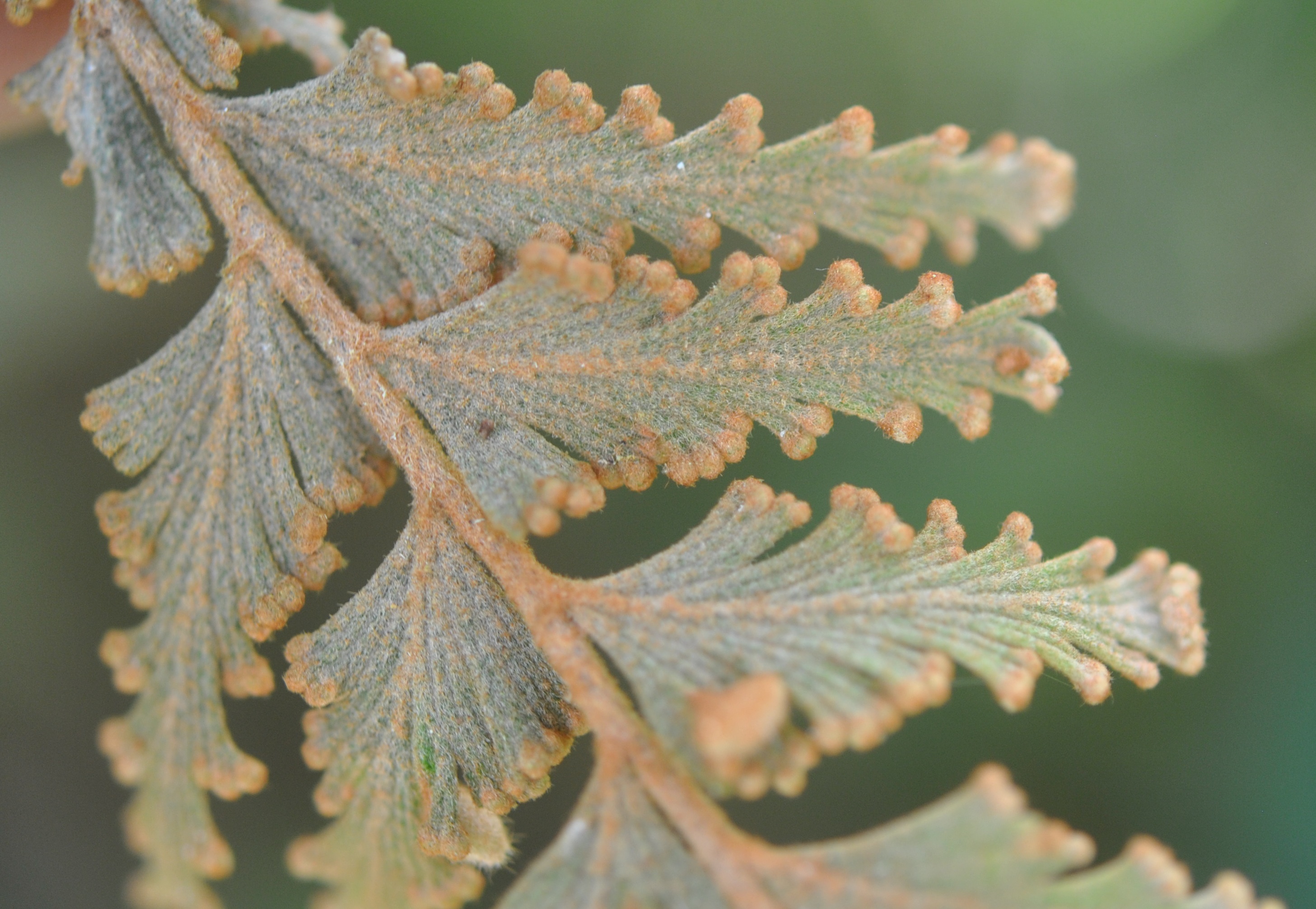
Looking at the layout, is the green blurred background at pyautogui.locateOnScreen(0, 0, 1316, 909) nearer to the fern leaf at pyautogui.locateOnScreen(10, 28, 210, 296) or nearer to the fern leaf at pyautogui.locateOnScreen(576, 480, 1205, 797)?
the fern leaf at pyautogui.locateOnScreen(10, 28, 210, 296)

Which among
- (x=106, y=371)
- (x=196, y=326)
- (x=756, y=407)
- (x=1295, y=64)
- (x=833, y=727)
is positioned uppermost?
(x=106, y=371)

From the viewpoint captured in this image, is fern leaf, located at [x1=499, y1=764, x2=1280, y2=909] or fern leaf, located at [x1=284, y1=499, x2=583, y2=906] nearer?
fern leaf, located at [x1=499, y1=764, x2=1280, y2=909]

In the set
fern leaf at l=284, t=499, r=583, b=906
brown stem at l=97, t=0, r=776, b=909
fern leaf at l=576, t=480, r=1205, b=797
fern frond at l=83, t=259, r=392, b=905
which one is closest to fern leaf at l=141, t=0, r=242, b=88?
brown stem at l=97, t=0, r=776, b=909

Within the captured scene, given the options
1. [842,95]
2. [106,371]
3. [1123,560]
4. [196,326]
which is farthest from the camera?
[842,95]

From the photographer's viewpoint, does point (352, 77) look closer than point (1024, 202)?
No

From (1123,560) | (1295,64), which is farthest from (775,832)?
(1295,64)

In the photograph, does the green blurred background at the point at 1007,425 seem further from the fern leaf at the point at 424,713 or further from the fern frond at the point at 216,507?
the fern leaf at the point at 424,713

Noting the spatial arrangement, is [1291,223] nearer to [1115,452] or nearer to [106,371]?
[1115,452]
